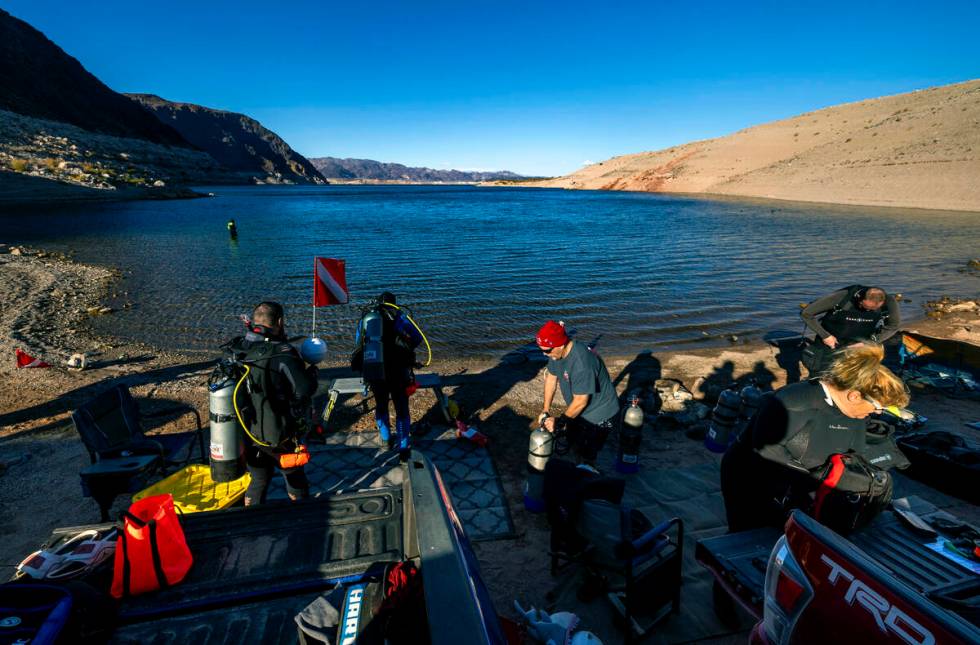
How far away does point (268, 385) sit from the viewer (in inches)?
157

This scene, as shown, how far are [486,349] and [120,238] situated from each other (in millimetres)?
26056

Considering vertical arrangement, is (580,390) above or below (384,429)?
above

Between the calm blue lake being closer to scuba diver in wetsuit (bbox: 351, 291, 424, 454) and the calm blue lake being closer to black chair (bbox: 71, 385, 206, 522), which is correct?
scuba diver in wetsuit (bbox: 351, 291, 424, 454)

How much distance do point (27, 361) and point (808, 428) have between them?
12.3m

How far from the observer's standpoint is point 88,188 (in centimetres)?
4938

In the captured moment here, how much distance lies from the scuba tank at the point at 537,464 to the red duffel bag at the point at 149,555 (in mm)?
3100

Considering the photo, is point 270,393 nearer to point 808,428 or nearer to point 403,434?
point 403,434

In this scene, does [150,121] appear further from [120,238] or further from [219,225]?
[120,238]

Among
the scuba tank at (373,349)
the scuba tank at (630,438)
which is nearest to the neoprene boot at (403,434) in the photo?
the scuba tank at (373,349)

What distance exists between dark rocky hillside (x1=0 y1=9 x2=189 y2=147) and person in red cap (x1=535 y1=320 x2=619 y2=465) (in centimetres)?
9950

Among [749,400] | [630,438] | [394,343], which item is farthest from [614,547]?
[749,400]

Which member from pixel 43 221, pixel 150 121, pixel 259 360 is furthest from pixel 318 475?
pixel 150 121

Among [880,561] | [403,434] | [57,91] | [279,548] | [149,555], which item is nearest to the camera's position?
[149,555]

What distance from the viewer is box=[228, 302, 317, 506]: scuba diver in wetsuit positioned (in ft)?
13.0
